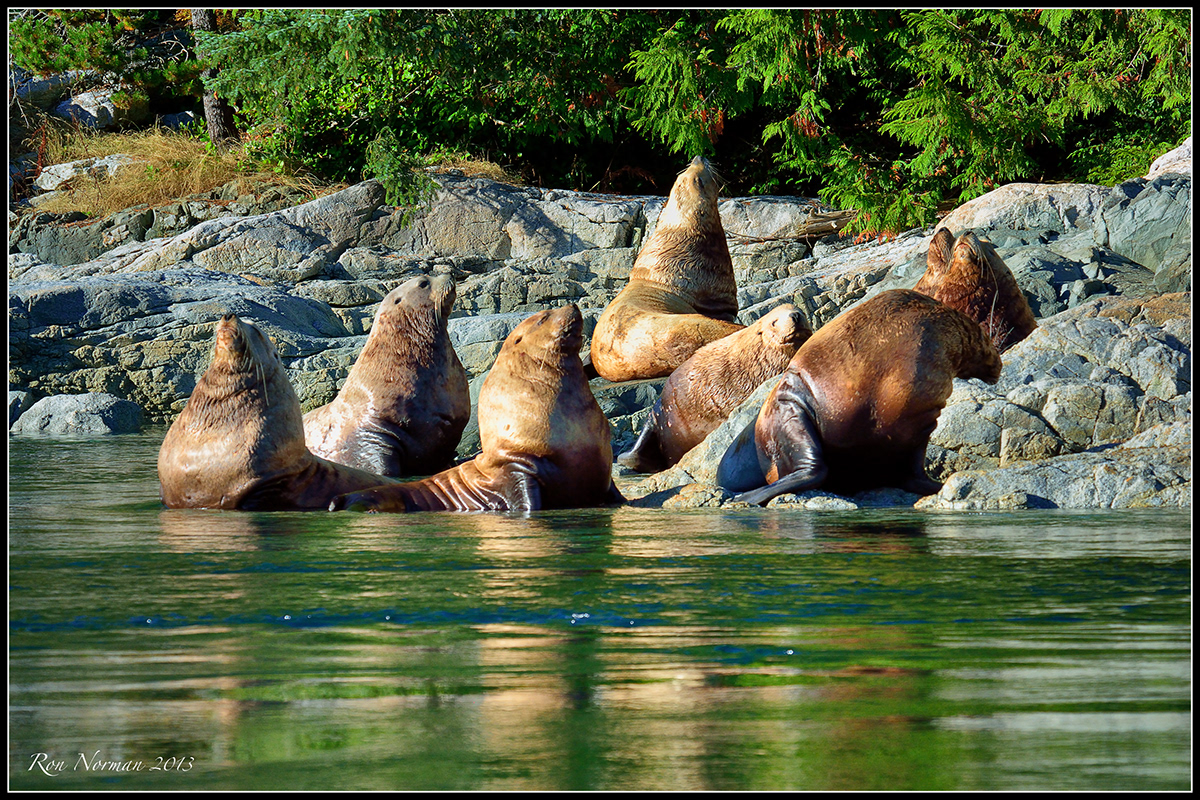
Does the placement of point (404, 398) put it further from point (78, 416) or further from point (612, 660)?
point (612, 660)

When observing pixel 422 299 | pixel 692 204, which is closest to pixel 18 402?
pixel 422 299

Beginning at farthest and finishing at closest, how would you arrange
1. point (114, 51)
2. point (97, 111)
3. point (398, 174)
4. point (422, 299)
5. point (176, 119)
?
point (176, 119), point (97, 111), point (114, 51), point (398, 174), point (422, 299)

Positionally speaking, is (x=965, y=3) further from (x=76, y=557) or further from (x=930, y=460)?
(x=76, y=557)

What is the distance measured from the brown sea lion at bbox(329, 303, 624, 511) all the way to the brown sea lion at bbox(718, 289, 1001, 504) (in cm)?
92

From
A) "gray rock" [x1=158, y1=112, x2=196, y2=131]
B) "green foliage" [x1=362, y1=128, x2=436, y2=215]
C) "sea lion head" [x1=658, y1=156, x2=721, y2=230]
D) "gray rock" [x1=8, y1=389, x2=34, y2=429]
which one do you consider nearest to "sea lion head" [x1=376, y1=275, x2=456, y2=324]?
"sea lion head" [x1=658, y1=156, x2=721, y2=230]

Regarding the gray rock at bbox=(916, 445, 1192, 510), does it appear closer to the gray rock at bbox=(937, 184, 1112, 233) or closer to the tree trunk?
the gray rock at bbox=(937, 184, 1112, 233)

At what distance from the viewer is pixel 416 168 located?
66.3ft

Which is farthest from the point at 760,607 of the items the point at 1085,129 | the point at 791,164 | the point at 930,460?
the point at 1085,129

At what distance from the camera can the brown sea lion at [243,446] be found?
7586 millimetres

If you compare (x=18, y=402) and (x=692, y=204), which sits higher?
(x=692, y=204)

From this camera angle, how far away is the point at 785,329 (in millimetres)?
9836

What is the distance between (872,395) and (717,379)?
2.50 metres

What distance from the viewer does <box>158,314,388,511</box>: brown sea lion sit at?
299 inches

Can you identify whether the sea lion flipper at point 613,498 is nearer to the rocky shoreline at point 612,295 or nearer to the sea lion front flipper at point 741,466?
the rocky shoreline at point 612,295
